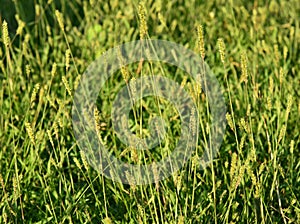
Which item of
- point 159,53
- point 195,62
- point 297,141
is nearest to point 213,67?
point 195,62

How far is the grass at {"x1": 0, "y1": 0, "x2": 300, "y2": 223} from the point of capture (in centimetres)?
145

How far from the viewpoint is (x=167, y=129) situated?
1917mm

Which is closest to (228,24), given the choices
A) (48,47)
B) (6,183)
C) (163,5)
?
(163,5)

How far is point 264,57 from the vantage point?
88.4 inches

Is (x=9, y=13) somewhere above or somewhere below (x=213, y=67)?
above

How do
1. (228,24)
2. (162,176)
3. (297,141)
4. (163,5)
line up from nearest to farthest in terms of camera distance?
(162,176), (297,141), (228,24), (163,5)

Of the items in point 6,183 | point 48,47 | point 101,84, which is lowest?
point 6,183

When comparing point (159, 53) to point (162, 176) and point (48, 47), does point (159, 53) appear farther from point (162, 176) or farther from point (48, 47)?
point (162, 176)

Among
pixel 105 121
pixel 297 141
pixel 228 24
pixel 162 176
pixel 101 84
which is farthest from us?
pixel 228 24

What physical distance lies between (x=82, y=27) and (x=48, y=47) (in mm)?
378

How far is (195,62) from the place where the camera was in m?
2.38

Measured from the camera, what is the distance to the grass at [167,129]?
1.45 meters

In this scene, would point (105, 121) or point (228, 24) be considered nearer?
point (105, 121)

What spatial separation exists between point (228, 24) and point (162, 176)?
1211 millimetres
